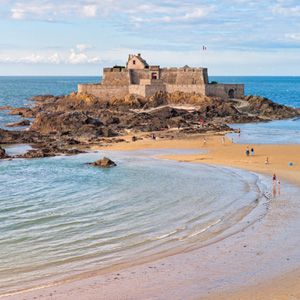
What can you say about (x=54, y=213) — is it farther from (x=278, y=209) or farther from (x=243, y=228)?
(x=278, y=209)

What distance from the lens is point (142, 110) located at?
170 feet

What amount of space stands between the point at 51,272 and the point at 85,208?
20.2ft

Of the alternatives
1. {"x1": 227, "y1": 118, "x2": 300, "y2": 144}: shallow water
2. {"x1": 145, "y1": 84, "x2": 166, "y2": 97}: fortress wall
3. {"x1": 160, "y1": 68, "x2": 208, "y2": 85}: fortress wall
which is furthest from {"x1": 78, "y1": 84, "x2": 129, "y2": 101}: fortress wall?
{"x1": 227, "y1": 118, "x2": 300, "y2": 144}: shallow water

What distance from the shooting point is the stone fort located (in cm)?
5484

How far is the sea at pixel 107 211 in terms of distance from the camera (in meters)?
13.5

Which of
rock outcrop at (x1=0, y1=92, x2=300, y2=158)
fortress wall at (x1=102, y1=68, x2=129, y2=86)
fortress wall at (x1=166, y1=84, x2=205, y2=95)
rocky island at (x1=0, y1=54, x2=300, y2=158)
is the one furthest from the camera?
fortress wall at (x1=102, y1=68, x2=129, y2=86)

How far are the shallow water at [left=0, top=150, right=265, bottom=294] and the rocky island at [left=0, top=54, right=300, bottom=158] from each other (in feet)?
31.9

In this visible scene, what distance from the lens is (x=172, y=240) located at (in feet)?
49.5

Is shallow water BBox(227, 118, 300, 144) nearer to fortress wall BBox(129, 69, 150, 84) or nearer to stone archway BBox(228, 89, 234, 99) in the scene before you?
stone archway BBox(228, 89, 234, 99)

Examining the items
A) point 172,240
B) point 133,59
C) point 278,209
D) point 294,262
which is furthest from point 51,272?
point 133,59

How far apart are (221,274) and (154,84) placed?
43.9 m

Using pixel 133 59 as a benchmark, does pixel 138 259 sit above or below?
below

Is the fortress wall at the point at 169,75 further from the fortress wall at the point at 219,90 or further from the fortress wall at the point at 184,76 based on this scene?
the fortress wall at the point at 219,90

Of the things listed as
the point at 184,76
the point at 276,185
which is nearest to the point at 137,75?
the point at 184,76
